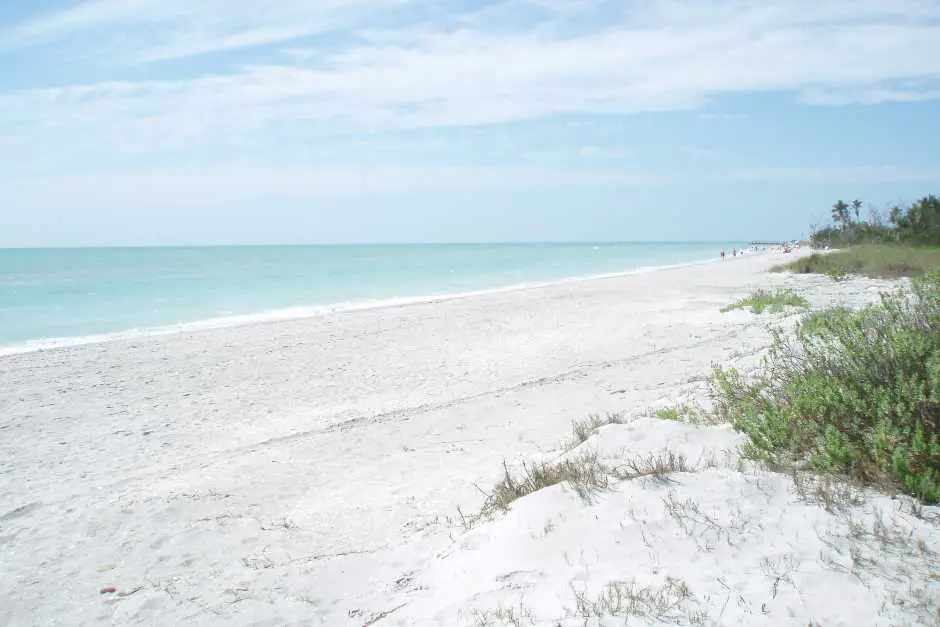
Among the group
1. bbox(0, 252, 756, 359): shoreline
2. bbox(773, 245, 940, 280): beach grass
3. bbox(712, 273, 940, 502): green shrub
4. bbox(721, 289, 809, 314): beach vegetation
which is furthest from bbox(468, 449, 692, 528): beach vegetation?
bbox(773, 245, 940, 280): beach grass

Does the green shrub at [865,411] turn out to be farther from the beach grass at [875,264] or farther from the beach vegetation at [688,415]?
the beach grass at [875,264]

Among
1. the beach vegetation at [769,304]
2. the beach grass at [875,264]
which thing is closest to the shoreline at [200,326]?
the beach vegetation at [769,304]

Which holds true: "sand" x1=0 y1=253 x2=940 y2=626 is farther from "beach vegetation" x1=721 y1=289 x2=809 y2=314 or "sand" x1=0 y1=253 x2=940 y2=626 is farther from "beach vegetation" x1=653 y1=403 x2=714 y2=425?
"beach vegetation" x1=721 y1=289 x2=809 y2=314

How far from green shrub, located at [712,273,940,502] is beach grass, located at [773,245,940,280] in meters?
17.7

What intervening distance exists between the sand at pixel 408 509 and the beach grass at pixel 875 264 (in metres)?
12.5

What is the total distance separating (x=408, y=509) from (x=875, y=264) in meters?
24.5

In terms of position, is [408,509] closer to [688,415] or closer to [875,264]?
[688,415]

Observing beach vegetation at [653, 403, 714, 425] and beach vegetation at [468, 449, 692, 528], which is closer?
beach vegetation at [468, 449, 692, 528]

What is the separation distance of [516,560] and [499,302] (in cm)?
1944

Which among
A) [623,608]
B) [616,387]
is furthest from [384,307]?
[623,608]

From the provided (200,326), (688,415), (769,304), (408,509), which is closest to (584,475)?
(408,509)

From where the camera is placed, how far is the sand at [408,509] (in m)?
2.90

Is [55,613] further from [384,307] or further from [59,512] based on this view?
[384,307]

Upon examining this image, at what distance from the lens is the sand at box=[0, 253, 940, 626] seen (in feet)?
9.52
